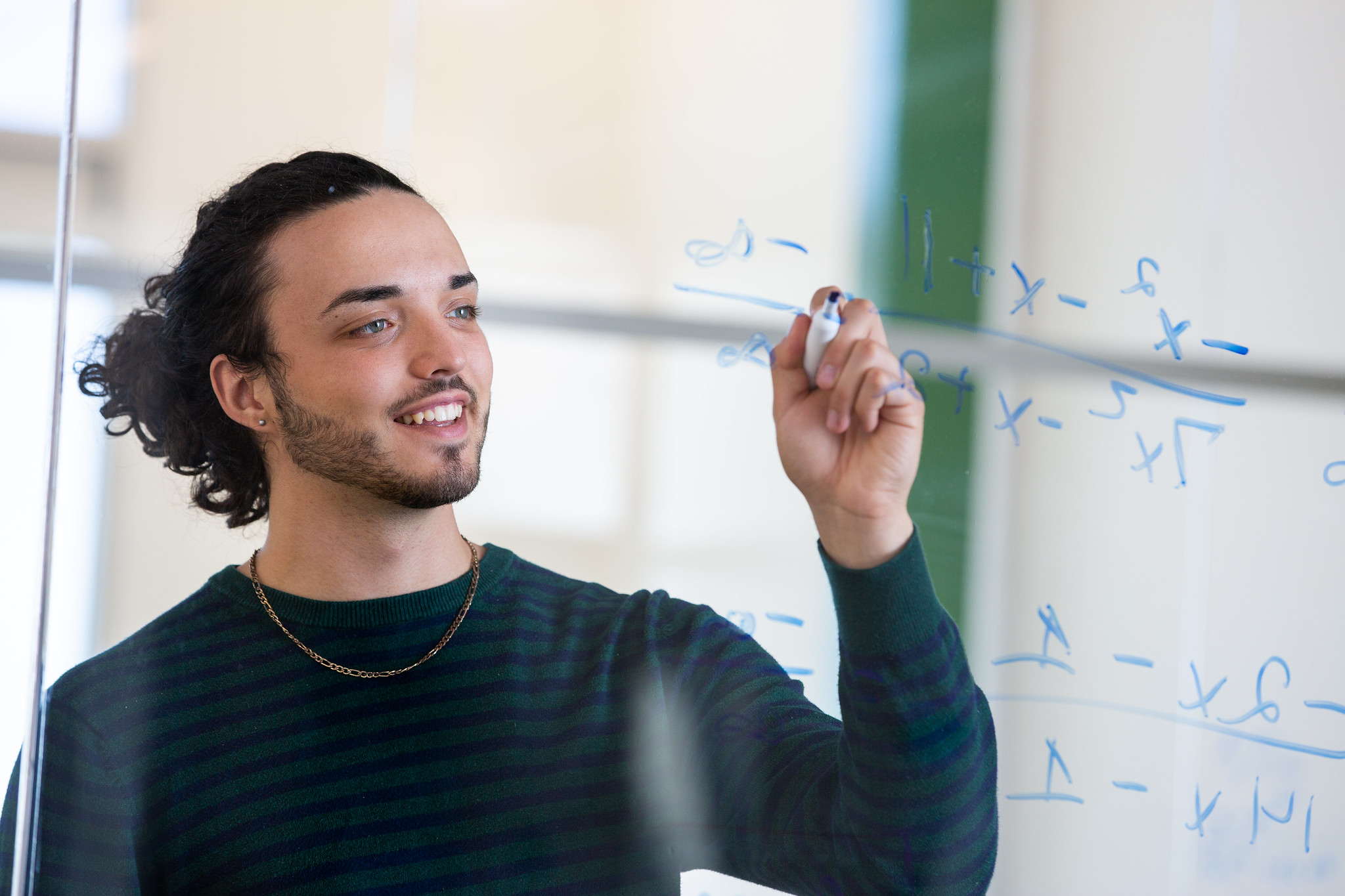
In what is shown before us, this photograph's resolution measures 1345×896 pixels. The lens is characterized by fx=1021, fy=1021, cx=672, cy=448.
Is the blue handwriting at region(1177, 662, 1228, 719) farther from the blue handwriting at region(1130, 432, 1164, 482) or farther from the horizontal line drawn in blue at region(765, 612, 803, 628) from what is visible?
the horizontal line drawn in blue at region(765, 612, 803, 628)

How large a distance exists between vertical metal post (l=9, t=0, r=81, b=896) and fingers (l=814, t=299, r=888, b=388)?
1.85ft

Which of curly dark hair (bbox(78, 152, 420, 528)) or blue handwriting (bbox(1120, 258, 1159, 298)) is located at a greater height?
blue handwriting (bbox(1120, 258, 1159, 298))

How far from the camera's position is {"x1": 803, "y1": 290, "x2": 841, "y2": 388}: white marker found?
0.64 meters

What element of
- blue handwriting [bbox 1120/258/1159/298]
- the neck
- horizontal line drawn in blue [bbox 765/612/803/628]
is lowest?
horizontal line drawn in blue [bbox 765/612/803/628]

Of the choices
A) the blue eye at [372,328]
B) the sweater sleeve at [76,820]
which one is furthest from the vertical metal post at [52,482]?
the blue eye at [372,328]

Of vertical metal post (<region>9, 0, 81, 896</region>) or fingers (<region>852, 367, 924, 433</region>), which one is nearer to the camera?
fingers (<region>852, 367, 924, 433</region>)

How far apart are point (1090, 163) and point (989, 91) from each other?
0.10m

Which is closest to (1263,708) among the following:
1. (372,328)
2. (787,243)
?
(787,243)

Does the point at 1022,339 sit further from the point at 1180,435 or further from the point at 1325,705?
the point at 1325,705

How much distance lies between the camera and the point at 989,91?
80cm

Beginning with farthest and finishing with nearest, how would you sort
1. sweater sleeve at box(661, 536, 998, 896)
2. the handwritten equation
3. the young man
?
the handwritten equation, the young man, sweater sleeve at box(661, 536, 998, 896)

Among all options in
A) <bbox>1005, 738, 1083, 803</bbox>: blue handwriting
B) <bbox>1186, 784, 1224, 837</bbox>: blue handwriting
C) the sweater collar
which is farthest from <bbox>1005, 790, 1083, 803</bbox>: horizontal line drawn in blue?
the sweater collar

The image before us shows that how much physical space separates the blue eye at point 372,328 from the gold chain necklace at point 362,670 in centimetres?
16

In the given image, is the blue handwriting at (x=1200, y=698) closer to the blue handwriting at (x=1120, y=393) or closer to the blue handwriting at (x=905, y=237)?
the blue handwriting at (x=1120, y=393)
